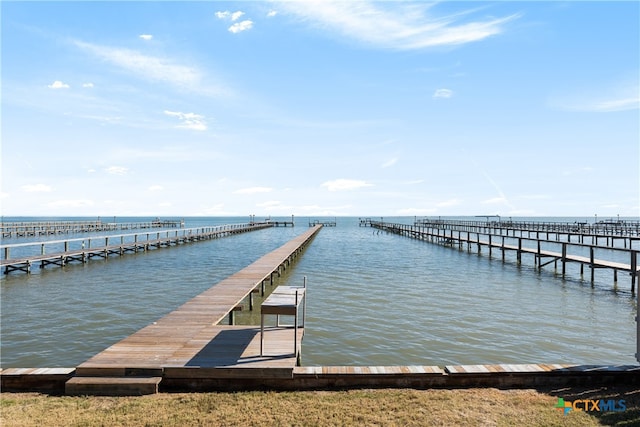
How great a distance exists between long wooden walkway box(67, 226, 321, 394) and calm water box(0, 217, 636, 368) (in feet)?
6.01

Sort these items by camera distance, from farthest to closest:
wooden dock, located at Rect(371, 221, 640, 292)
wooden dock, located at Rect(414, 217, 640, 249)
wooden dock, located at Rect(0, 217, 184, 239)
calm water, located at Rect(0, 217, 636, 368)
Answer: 1. wooden dock, located at Rect(0, 217, 184, 239)
2. wooden dock, located at Rect(414, 217, 640, 249)
3. wooden dock, located at Rect(371, 221, 640, 292)
4. calm water, located at Rect(0, 217, 636, 368)

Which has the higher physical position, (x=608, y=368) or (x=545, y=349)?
(x=608, y=368)

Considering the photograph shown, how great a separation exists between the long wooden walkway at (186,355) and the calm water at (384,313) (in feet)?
6.01

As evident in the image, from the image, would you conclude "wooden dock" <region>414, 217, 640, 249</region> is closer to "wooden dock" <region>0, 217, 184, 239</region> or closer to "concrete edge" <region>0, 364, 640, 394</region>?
"concrete edge" <region>0, 364, 640, 394</region>

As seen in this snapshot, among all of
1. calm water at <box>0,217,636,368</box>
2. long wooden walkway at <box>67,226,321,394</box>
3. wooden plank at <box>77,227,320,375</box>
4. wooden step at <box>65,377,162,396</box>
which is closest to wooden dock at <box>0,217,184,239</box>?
calm water at <box>0,217,636,368</box>

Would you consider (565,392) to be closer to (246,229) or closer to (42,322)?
(42,322)

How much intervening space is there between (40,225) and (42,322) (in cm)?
6422

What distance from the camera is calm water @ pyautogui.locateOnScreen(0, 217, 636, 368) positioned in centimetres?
930

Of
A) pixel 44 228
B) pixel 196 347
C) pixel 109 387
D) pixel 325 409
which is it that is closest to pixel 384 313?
pixel 196 347

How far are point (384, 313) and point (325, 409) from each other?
26.2 feet

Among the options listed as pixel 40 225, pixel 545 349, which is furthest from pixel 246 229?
pixel 545 349

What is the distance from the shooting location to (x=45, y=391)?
5984 mm

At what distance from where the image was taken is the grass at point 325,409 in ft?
16.3

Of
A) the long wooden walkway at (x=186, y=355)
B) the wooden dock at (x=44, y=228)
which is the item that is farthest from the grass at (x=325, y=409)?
the wooden dock at (x=44, y=228)
